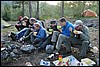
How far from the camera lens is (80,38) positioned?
5609 mm

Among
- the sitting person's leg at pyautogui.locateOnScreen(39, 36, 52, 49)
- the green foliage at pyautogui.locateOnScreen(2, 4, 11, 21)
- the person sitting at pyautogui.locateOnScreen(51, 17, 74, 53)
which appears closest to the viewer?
the person sitting at pyautogui.locateOnScreen(51, 17, 74, 53)

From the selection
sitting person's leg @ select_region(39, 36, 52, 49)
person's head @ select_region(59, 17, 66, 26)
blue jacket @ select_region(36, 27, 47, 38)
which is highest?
person's head @ select_region(59, 17, 66, 26)

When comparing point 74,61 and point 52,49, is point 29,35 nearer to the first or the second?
point 52,49

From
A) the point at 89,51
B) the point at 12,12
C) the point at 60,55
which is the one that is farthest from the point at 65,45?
the point at 12,12

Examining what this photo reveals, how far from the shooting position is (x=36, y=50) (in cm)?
619

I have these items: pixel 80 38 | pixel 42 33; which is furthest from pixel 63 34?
pixel 42 33

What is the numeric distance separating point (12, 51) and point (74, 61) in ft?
5.22

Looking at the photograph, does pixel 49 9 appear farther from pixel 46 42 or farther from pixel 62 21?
pixel 62 21

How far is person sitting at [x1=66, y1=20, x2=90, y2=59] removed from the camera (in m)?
5.49

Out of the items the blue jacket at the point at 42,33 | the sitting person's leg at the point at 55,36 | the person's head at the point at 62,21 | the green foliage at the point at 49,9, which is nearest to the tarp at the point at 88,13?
the green foliage at the point at 49,9

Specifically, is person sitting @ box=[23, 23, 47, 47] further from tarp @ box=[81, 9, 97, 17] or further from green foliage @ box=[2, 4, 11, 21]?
tarp @ box=[81, 9, 97, 17]

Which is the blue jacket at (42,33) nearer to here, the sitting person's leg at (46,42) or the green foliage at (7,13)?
the sitting person's leg at (46,42)

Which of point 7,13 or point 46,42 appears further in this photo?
point 7,13

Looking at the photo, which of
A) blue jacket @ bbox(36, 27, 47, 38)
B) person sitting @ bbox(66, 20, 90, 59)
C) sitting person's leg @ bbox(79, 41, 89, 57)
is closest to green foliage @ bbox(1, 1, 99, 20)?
blue jacket @ bbox(36, 27, 47, 38)
